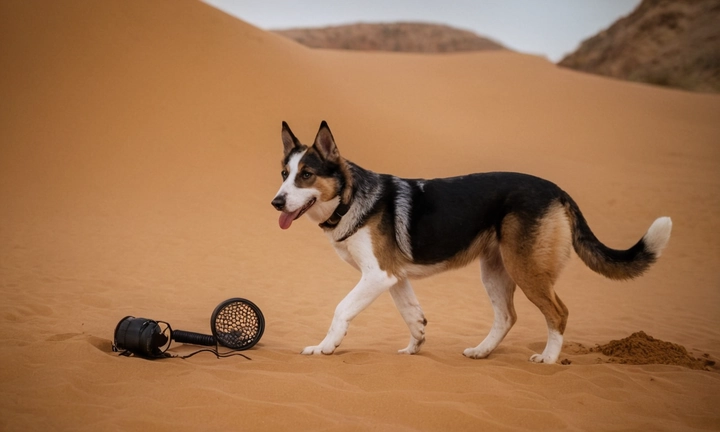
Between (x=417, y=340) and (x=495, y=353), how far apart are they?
817mm

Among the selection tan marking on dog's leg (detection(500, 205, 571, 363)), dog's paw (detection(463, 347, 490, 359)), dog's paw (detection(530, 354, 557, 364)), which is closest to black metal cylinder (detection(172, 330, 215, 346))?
dog's paw (detection(463, 347, 490, 359))

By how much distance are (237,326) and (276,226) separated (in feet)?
28.1

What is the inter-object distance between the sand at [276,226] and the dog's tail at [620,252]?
0.83 metres

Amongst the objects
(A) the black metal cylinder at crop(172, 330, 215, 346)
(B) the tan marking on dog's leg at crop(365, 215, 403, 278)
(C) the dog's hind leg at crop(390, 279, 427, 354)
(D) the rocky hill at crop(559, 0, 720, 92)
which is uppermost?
(D) the rocky hill at crop(559, 0, 720, 92)

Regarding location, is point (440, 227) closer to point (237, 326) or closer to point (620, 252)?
point (620, 252)

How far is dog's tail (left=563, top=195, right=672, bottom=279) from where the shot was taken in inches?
188

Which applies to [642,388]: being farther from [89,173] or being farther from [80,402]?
[89,173]

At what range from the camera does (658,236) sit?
475 centimetres

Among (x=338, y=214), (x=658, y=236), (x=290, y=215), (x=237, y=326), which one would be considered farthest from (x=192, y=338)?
(x=658, y=236)

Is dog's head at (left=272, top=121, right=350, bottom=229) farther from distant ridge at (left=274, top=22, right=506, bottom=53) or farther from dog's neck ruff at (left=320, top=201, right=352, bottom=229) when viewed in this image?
distant ridge at (left=274, top=22, right=506, bottom=53)

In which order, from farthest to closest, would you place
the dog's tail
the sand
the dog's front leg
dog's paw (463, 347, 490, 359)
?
dog's paw (463, 347, 490, 359) → the dog's front leg → the dog's tail → the sand

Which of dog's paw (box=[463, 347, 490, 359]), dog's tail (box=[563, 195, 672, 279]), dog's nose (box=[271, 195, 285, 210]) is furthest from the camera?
dog's paw (box=[463, 347, 490, 359])

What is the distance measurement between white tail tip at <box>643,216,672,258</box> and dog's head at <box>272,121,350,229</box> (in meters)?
2.56

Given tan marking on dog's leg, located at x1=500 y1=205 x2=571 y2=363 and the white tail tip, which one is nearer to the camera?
the white tail tip
